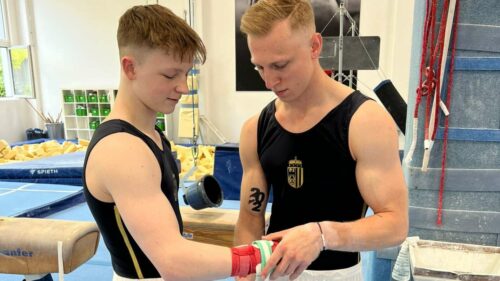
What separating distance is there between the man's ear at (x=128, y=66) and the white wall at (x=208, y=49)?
611 cm

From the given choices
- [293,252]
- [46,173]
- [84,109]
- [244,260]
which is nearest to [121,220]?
[244,260]

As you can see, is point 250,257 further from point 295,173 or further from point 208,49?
point 208,49

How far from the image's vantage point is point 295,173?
46.3 inches

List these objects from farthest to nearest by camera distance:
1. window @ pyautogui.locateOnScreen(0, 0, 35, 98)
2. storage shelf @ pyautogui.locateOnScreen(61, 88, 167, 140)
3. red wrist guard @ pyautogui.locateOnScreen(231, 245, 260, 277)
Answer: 1. window @ pyautogui.locateOnScreen(0, 0, 35, 98)
2. storage shelf @ pyautogui.locateOnScreen(61, 88, 167, 140)
3. red wrist guard @ pyautogui.locateOnScreen(231, 245, 260, 277)

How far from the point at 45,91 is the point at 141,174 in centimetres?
905

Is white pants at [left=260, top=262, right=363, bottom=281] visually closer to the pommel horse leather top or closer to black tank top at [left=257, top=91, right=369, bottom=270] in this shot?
black tank top at [left=257, top=91, right=369, bottom=270]

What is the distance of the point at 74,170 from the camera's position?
13.9ft

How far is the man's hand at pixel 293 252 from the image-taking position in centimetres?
93

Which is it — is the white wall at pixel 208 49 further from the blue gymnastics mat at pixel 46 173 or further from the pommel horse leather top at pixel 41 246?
the pommel horse leather top at pixel 41 246

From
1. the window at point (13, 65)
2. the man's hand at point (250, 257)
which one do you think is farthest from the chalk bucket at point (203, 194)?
the window at point (13, 65)

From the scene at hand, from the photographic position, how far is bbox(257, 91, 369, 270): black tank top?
112 cm

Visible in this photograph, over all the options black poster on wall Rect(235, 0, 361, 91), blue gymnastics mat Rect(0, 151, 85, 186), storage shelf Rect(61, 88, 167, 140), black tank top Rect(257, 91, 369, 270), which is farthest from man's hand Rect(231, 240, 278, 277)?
storage shelf Rect(61, 88, 167, 140)

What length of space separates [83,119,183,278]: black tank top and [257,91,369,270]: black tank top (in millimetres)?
343

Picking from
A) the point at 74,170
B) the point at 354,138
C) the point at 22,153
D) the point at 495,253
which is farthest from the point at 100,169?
the point at 22,153
